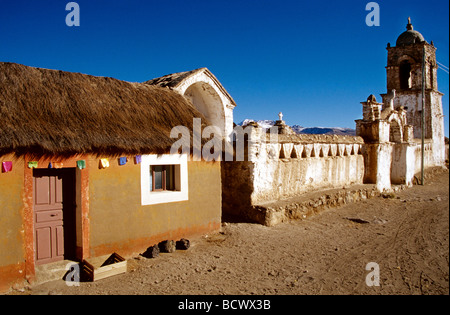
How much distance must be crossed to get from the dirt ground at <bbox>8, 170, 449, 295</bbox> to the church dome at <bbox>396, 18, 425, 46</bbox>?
25.8 metres

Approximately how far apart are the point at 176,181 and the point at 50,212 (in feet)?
9.60

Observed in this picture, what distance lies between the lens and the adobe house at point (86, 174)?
578 cm

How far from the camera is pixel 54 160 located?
245 inches

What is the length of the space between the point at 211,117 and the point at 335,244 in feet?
20.0

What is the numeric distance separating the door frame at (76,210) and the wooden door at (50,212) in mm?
314

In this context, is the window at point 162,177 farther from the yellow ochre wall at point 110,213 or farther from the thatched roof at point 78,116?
the thatched roof at point 78,116

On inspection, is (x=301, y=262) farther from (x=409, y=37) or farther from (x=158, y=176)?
(x=409, y=37)

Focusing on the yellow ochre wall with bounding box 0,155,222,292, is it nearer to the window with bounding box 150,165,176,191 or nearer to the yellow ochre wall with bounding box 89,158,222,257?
the yellow ochre wall with bounding box 89,158,222,257

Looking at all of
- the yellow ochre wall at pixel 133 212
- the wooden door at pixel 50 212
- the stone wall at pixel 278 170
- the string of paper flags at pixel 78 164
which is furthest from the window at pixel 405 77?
the wooden door at pixel 50 212

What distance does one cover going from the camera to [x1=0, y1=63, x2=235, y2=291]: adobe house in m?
5.78

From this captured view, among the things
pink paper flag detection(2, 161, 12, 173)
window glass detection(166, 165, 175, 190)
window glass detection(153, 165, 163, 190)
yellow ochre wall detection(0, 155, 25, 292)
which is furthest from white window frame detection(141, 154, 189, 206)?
pink paper flag detection(2, 161, 12, 173)
